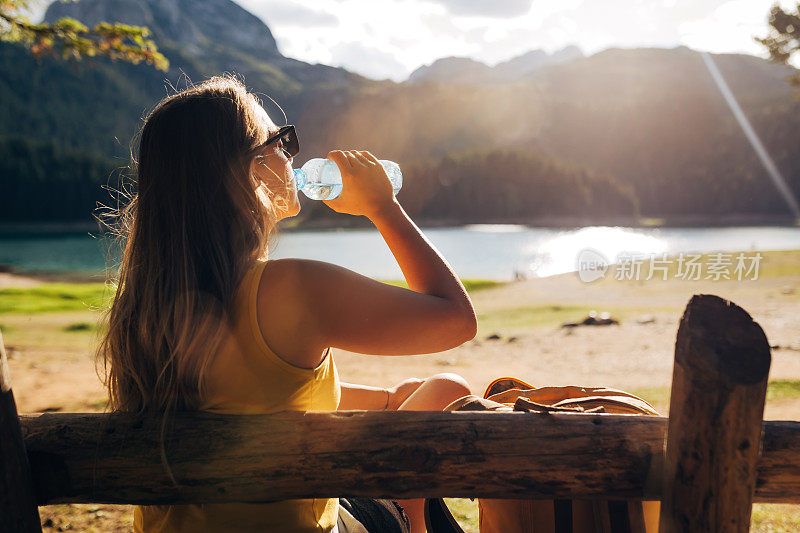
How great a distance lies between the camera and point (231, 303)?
1.48 metres

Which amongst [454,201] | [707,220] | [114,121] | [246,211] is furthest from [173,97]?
[114,121]

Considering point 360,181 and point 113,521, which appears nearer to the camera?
point 360,181

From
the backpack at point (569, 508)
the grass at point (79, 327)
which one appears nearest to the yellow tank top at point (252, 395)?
the backpack at point (569, 508)

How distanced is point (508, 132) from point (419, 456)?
166064 mm

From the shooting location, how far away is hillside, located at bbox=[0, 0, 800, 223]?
369 ft

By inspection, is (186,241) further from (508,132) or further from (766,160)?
(508,132)

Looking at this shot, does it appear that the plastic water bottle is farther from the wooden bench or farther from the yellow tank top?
the wooden bench

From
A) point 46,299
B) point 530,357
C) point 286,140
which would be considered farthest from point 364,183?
point 46,299

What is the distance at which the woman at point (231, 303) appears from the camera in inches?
56.3

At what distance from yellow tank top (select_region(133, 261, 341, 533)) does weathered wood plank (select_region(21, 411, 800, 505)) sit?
0.19 ft

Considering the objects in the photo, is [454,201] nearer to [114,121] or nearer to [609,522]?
[114,121]

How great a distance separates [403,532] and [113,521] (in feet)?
7.73

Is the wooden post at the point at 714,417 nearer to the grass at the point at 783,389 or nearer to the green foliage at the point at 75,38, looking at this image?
the grass at the point at 783,389

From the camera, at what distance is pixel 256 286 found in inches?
57.2
